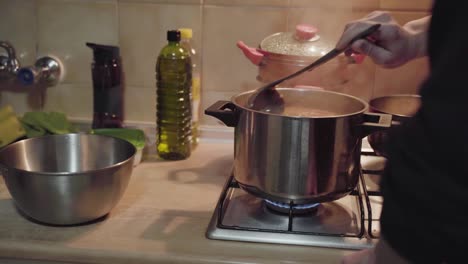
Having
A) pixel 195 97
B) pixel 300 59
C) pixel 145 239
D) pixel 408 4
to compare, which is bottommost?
pixel 145 239

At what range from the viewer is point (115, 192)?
86cm

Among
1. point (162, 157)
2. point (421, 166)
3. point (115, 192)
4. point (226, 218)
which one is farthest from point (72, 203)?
point (421, 166)

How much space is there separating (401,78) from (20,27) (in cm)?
90

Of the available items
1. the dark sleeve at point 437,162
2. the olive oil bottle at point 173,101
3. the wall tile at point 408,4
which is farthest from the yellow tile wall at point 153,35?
the dark sleeve at point 437,162

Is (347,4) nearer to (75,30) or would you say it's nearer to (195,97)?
(195,97)

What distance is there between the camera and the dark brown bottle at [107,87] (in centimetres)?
122

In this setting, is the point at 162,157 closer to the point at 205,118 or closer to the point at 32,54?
the point at 205,118

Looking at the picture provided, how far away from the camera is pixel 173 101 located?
1178 mm

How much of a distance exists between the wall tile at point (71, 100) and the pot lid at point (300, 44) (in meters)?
0.48

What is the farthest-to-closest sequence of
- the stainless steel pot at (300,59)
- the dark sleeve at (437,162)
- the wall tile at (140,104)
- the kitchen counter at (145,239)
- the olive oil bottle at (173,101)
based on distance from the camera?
the wall tile at (140,104) < the olive oil bottle at (173,101) < the stainless steel pot at (300,59) < the kitchen counter at (145,239) < the dark sleeve at (437,162)

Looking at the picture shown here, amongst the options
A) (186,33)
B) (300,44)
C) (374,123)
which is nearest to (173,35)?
(186,33)

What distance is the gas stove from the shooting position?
0.80 meters

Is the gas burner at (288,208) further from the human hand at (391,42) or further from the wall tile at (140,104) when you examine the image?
the wall tile at (140,104)

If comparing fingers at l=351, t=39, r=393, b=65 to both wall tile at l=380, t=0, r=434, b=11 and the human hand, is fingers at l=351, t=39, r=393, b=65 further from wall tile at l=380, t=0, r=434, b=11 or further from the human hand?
wall tile at l=380, t=0, r=434, b=11
